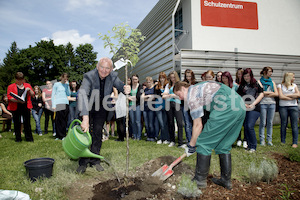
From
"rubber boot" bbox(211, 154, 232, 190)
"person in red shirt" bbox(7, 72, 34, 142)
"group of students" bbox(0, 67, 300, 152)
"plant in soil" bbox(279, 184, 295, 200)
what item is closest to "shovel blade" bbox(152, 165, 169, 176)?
"rubber boot" bbox(211, 154, 232, 190)

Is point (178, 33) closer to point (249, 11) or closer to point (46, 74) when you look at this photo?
point (249, 11)

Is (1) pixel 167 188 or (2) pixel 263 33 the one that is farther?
(2) pixel 263 33

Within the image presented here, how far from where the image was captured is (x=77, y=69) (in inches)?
1358

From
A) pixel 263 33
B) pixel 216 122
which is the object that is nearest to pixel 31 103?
pixel 216 122

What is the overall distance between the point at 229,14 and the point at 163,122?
6.35 meters

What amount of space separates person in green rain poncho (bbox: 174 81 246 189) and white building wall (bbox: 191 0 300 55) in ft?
20.7

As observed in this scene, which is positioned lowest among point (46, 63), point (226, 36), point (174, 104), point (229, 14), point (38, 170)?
point (38, 170)

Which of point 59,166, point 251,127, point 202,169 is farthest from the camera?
point 251,127

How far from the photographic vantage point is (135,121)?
6.80 meters

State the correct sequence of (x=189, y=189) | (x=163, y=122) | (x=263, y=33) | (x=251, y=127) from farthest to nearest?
(x=263, y=33)
(x=163, y=122)
(x=251, y=127)
(x=189, y=189)

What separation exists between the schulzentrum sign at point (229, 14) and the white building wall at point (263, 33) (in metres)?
0.21

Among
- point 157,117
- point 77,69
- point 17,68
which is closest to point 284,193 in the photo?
point 157,117

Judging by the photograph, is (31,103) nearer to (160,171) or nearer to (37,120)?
(37,120)

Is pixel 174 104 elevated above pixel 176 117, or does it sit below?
above
